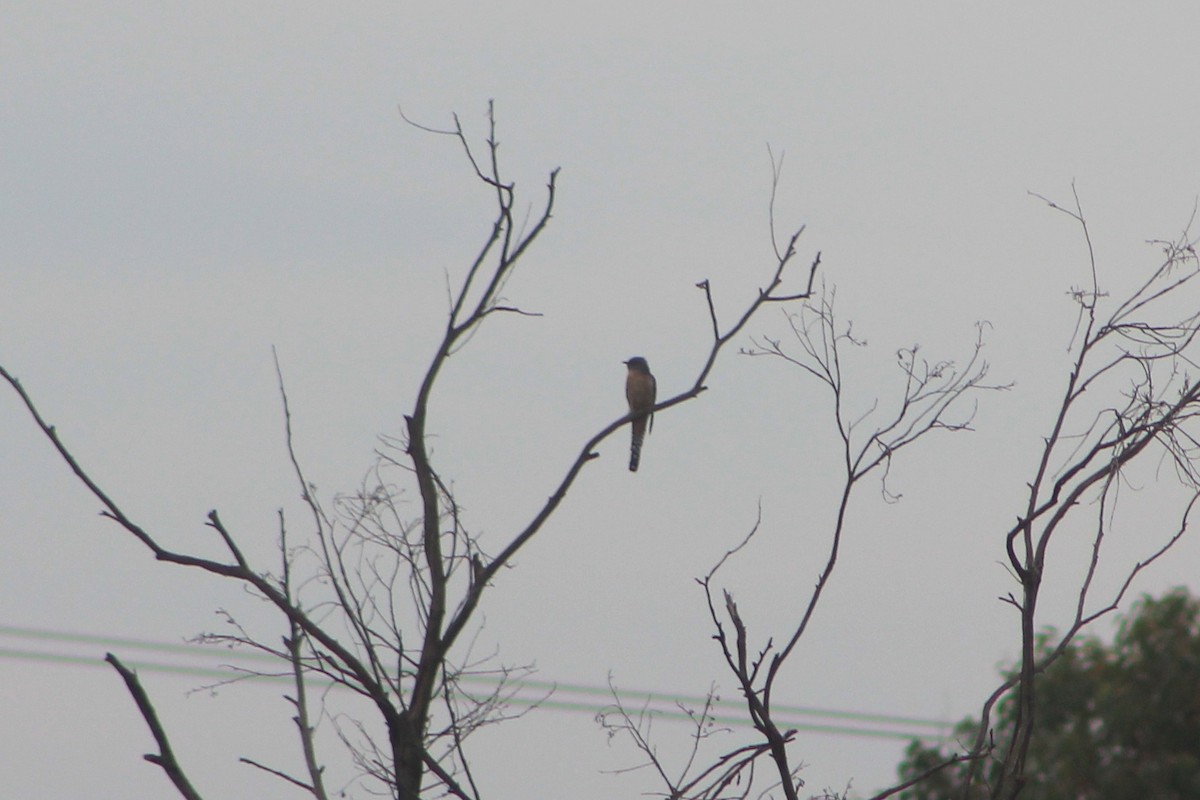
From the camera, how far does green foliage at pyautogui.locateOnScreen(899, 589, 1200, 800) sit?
14414mm

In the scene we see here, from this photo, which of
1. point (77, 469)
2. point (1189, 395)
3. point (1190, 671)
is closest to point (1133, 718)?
point (1190, 671)

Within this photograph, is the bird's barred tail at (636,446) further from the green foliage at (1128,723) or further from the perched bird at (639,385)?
the green foliage at (1128,723)

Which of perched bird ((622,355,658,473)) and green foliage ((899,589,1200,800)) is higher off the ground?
perched bird ((622,355,658,473))

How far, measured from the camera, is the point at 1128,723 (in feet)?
48.5

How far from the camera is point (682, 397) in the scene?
14.8 ft

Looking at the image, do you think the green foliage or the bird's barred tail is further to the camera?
the green foliage

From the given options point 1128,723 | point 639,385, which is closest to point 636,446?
point 639,385

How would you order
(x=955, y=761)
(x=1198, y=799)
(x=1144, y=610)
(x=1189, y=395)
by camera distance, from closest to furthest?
1. (x=955, y=761)
2. (x=1189, y=395)
3. (x=1198, y=799)
4. (x=1144, y=610)

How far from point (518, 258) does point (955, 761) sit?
1922mm

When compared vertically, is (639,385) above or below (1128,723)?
above

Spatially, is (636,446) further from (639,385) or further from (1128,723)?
(1128,723)

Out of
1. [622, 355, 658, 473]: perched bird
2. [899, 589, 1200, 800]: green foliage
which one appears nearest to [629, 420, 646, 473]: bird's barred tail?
[622, 355, 658, 473]: perched bird

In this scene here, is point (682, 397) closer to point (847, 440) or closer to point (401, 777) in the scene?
point (847, 440)

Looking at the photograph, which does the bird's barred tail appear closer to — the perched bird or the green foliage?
the perched bird
